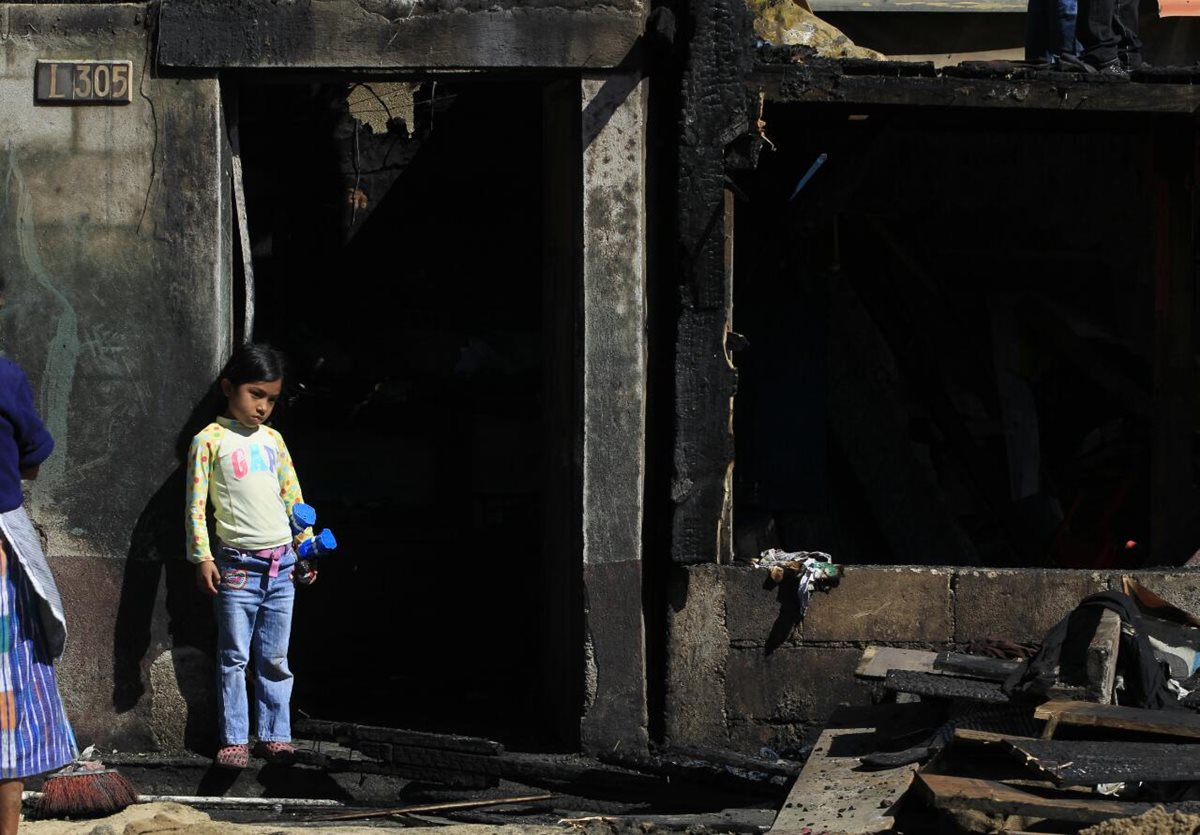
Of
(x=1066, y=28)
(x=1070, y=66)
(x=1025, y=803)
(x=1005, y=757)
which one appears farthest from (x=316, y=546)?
(x=1066, y=28)

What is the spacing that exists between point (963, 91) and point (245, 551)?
364 cm

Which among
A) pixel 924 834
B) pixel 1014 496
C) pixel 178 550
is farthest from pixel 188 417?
pixel 1014 496

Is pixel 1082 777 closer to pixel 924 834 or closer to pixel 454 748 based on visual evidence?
pixel 924 834

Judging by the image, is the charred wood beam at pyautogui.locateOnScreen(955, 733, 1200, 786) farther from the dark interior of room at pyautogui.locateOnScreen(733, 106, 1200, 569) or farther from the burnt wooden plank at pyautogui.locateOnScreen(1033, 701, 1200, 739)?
the dark interior of room at pyautogui.locateOnScreen(733, 106, 1200, 569)

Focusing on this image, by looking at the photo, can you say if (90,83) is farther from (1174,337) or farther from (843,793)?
(1174,337)

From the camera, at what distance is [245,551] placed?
21.0ft

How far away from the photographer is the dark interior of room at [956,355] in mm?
9109

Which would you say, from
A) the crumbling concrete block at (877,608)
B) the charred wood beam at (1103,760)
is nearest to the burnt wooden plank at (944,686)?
the charred wood beam at (1103,760)

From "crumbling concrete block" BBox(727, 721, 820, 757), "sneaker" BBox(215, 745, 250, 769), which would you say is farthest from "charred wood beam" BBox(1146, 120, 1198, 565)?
"sneaker" BBox(215, 745, 250, 769)

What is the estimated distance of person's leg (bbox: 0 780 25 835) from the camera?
496 centimetres

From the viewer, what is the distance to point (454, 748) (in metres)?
6.39

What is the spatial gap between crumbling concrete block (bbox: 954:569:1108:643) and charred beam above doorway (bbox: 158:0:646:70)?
280 cm

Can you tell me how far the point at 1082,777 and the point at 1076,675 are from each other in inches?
24.9

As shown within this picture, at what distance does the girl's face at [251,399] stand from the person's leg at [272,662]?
650 millimetres
